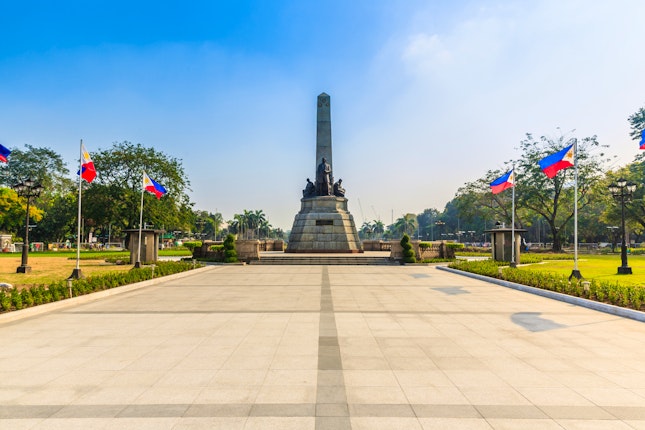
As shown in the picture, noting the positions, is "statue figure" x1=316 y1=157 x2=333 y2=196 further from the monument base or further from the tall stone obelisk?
the monument base

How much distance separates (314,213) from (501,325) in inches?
1057

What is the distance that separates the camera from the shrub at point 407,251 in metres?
28.9

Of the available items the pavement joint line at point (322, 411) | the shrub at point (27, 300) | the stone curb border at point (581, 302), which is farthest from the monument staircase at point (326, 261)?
the pavement joint line at point (322, 411)

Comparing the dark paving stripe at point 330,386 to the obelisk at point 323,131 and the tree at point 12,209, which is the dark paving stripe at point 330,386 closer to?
the obelisk at point 323,131

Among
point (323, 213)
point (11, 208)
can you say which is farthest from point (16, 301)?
point (11, 208)

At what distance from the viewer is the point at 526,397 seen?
492 cm

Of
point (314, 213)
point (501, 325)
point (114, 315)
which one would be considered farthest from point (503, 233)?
point (114, 315)

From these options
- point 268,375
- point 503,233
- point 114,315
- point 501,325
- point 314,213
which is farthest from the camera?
point 314,213

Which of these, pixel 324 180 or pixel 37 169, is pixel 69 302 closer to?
pixel 324 180

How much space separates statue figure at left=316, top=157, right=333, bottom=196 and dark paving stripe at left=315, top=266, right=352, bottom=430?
2765cm

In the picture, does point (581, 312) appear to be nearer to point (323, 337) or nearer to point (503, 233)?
point (323, 337)

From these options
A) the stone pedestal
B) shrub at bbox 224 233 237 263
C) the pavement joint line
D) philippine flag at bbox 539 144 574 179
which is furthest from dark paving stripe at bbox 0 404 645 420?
shrub at bbox 224 233 237 263

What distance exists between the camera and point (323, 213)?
35250mm

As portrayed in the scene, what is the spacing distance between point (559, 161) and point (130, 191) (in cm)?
3916
